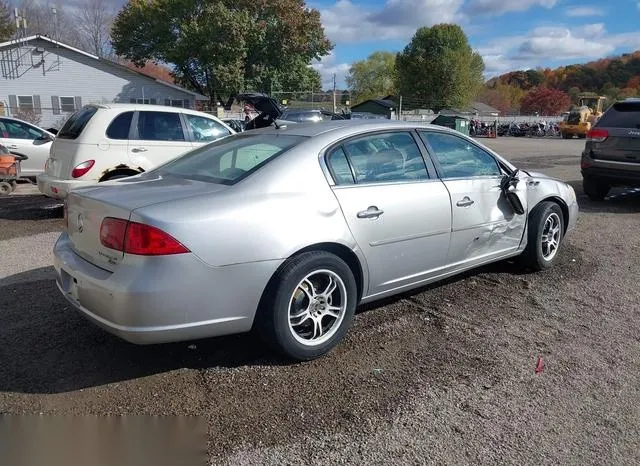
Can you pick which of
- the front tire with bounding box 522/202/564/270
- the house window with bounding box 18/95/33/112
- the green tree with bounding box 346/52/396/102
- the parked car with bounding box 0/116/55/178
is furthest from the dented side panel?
the green tree with bounding box 346/52/396/102

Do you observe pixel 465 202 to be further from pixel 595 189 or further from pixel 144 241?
pixel 595 189

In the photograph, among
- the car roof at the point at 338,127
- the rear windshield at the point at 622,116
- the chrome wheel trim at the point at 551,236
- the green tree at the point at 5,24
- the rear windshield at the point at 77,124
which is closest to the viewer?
the car roof at the point at 338,127

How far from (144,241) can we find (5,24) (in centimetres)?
5403

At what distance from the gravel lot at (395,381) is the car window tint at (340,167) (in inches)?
44.4

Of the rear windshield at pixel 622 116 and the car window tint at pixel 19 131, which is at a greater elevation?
the rear windshield at pixel 622 116

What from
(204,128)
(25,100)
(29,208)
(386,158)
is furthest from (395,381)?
(25,100)

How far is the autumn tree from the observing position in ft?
286

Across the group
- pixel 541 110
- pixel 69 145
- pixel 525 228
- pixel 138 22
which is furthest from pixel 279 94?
pixel 541 110

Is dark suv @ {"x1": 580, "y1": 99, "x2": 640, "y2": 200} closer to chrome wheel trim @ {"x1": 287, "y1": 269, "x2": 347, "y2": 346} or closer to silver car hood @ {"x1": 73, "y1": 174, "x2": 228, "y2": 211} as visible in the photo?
chrome wheel trim @ {"x1": 287, "y1": 269, "x2": 347, "y2": 346}

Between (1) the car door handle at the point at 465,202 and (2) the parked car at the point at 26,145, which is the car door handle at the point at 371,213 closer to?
(1) the car door handle at the point at 465,202

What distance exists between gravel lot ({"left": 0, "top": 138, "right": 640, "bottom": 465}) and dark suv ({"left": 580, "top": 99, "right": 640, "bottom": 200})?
4.67 meters

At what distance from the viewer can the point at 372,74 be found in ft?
357

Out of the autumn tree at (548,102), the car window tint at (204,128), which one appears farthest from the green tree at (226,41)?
the autumn tree at (548,102)

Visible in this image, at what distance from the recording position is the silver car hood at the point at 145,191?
3102 millimetres
